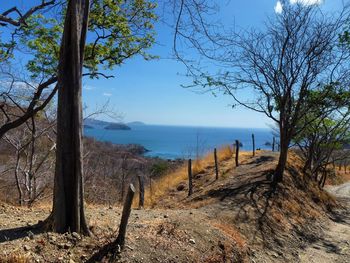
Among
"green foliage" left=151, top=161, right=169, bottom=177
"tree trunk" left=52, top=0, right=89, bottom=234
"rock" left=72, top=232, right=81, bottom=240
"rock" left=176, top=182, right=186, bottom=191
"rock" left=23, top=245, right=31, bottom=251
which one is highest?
"tree trunk" left=52, top=0, right=89, bottom=234

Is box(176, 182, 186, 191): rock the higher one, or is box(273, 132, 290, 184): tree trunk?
box(273, 132, 290, 184): tree trunk

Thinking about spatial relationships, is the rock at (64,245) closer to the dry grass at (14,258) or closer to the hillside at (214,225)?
the hillside at (214,225)

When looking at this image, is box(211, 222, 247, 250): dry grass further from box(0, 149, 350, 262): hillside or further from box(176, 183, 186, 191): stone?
box(176, 183, 186, 191): stone

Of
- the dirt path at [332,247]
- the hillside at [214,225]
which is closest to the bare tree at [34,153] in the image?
the hillside at [214,225]

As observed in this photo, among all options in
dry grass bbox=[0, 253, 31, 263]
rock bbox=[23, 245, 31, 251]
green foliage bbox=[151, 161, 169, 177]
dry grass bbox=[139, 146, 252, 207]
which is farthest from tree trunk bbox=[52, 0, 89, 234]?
green foliage bbox=[151, 161, 169, 177]

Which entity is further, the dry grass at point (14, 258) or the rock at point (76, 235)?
the rock at point (76, 235)

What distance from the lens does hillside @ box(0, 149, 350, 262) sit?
6086 millimetres

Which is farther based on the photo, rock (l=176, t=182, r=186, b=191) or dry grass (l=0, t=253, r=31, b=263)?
rock (l=176, t=182, r=186, b=191)

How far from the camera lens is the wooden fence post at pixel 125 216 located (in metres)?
6.13

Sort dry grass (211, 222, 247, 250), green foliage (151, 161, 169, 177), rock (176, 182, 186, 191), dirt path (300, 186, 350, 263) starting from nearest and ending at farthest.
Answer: dry grass (211, 222, 247, 250) < dirt path (300, 186, 350, 263) < rock (176, 182, 186, 191) < green foliage (151, 161, 169, 177)

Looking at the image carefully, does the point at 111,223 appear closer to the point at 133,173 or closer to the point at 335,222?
the point at 335,222

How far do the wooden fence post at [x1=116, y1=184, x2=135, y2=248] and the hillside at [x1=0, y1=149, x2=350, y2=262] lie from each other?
19 cm

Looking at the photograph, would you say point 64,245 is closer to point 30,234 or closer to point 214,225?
point 30,234

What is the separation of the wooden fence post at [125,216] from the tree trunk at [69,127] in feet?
2.41
